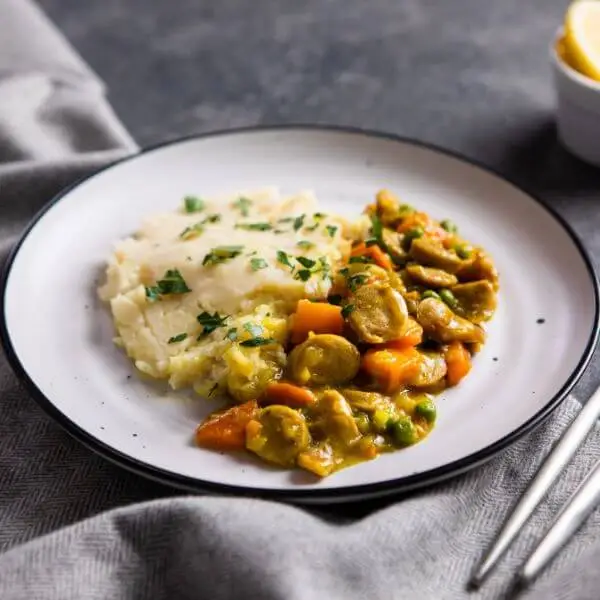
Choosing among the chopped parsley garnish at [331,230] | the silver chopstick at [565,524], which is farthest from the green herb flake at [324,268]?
the silver chopstick at [565,524]

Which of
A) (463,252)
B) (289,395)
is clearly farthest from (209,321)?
(463,252)

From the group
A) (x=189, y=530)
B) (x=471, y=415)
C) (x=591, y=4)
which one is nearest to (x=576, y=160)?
(x=591, y=4)

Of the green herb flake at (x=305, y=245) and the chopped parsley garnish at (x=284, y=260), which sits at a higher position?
the chopped parsley garnish at (x=284, y=260)

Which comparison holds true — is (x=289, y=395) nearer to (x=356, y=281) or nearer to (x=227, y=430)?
(x=227, y=430)

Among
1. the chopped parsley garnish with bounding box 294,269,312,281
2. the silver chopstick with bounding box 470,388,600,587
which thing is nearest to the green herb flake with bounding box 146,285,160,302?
the chopped parsley garnish with bounding box 294,269,312,281

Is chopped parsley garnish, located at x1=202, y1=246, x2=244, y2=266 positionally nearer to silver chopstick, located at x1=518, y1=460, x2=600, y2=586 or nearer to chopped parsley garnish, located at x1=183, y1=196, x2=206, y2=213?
chopped parsley garnish, located at x1=183, y1=196, x2=206, y2=213

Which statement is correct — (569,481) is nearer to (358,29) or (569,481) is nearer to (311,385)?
(311,385)

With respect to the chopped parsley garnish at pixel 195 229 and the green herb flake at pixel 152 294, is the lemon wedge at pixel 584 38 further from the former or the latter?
the green herb flake at pixel 152 294

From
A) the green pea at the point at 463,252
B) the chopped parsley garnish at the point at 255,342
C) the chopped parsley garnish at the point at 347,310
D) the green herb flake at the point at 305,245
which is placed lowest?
the green pea at the point at 463,252
